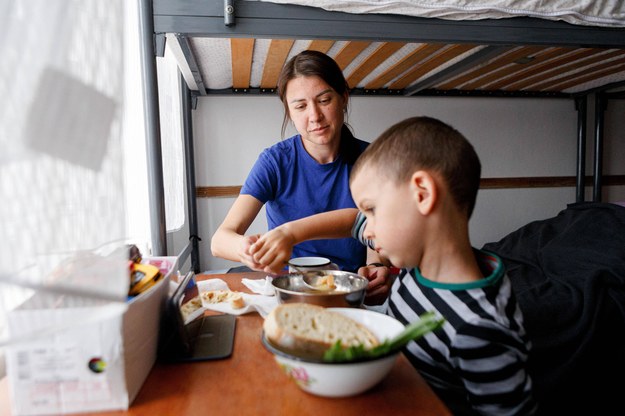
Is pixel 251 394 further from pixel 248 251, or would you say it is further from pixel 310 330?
pixel 248 251

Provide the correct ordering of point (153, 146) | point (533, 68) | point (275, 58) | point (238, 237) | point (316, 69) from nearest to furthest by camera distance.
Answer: point (238, 237) < point (316, 69) < point (153, 146) < point (275, 58) < point (533, 68)

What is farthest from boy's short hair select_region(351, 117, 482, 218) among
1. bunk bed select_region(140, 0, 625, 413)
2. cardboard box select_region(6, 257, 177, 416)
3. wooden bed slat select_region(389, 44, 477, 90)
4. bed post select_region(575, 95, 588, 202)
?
bed post select_region(575, 95, 588, 202)

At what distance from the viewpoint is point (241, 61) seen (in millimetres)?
2189

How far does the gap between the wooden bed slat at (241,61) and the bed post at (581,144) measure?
8.39 ft

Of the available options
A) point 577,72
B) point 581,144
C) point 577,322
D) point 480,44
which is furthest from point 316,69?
point 581,144

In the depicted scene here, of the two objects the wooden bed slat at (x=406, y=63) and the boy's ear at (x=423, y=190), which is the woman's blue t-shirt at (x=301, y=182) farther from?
the wooden bed slat at (x=406, y=63)

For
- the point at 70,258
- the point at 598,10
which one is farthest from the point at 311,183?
the point at 598,10

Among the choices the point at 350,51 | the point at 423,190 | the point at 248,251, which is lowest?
the point at 248,251

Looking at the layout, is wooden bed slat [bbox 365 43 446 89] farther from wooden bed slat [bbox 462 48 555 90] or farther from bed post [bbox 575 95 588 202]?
bed post [bbox 575 95 588 202]

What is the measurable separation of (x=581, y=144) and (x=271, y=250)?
3.33 metres

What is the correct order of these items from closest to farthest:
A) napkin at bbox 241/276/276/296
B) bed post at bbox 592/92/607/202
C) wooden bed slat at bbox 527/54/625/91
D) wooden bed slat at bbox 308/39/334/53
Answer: napkin at bbox 241/276/276/296
wooden bed slat at bbox 308/39/334/53
wooden bed slat at bbox 527/54/625/91
bed post at bbox 592/92/607/202

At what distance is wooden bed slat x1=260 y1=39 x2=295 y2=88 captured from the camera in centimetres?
189

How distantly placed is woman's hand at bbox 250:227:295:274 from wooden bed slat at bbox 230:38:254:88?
1286 millimetres

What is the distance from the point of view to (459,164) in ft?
2.06
